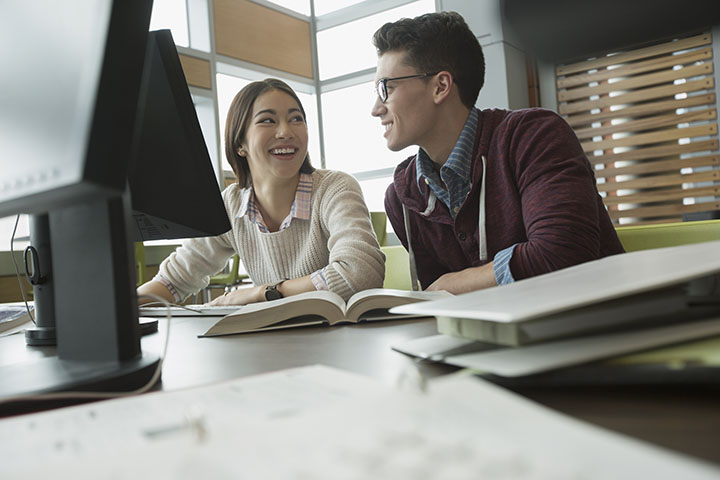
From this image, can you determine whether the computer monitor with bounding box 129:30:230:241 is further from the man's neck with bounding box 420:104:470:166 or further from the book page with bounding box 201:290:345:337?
the man's neck with bounding box 420:104:470:166

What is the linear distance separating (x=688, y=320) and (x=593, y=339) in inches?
3.0

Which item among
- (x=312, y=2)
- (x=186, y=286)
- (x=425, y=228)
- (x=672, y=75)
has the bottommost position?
(x=186, y=286)

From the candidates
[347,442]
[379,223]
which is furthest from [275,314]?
[379,223]

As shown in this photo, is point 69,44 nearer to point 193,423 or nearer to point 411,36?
point 193,423

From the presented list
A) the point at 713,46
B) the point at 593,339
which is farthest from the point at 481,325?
the point at 713,46

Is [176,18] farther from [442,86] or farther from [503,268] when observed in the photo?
[503,268]

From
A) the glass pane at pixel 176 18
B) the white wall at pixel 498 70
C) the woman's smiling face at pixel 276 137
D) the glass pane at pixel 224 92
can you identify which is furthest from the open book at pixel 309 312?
the glass pane at pixel 176 18

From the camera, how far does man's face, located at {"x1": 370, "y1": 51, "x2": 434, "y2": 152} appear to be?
158 centimetres

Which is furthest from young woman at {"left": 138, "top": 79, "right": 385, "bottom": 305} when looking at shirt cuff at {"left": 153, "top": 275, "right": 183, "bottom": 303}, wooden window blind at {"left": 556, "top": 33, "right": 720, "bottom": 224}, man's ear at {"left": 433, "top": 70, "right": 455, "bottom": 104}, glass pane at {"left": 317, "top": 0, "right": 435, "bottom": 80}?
glass pane at {"left": 317, "top": 0, "right": 435, "bottom": 80}

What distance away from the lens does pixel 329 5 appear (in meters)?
6.59

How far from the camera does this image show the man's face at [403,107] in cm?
158

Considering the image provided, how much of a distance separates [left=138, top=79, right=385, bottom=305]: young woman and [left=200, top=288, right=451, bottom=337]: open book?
0.70m

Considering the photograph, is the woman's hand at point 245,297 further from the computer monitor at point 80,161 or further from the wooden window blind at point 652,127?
the wooden window blind at point 652,127

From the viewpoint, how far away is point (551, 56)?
0.75 m
